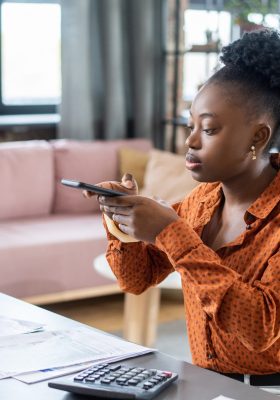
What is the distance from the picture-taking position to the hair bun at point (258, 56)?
4.54ft

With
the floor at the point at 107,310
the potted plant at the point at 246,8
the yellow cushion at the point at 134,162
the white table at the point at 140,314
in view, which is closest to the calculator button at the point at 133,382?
the white table at the point at 140,314

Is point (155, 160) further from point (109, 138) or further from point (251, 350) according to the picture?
point (251, 350)

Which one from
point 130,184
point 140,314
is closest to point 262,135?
point 130,184

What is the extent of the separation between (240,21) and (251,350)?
357 centimetres

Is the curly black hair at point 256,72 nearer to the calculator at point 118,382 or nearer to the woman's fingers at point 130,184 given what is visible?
the woman's fingers at point 130,184

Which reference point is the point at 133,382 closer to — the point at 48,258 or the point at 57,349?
the point at 57,349

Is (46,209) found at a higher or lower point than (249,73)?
lower

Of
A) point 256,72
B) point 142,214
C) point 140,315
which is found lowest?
point 140,315

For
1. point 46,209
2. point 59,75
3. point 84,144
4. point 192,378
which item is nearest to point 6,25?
point 59,75

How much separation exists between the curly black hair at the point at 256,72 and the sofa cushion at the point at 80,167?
3022mm

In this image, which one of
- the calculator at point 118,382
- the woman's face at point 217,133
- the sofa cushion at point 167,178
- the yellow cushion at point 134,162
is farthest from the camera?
the yellow cushion at point 134,162

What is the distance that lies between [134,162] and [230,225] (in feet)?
10.2

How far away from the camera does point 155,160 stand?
14.7 feet

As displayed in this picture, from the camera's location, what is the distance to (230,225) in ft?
4.88
